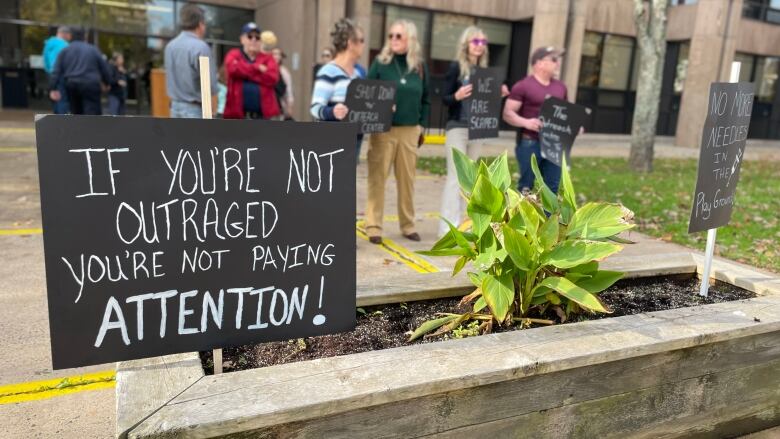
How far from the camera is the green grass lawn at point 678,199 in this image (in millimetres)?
6387

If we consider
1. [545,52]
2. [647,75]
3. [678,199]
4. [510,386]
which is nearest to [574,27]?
[647,75]

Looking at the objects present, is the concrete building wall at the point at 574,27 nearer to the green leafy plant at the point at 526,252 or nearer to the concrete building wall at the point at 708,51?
the concrete building wall at the point at 708,51

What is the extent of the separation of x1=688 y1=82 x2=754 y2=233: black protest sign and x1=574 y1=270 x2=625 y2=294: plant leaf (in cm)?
63

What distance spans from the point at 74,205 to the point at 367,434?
1.16 m

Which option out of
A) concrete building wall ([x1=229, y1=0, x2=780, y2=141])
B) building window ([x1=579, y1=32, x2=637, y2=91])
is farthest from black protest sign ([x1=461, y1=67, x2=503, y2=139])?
building window ([x1=579, y1=32, x2=637, y2=91])

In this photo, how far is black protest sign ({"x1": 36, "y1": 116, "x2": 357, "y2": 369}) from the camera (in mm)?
1861

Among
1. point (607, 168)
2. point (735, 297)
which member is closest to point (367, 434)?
point (735, 297)

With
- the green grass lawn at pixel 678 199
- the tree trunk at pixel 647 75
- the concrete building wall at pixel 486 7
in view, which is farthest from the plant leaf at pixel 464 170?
the concrete building wall at pixel 486 7

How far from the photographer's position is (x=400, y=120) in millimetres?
5562

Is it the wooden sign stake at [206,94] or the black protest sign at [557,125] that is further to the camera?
the black protest sign at [557,125]

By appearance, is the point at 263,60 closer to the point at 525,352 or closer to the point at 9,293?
the point at 9,293

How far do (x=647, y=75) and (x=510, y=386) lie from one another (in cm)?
1117

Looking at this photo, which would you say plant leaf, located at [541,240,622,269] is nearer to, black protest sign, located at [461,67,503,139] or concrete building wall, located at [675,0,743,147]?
black protest sign, located at [461,67,503,139]

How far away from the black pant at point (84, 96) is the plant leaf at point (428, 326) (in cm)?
792
